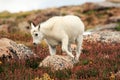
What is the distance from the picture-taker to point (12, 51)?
15734mm

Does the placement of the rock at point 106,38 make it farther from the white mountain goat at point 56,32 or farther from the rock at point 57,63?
the rock at point 57,63

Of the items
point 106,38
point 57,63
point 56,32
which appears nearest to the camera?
point 57,63

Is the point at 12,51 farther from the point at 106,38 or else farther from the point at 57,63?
the point at 106,38

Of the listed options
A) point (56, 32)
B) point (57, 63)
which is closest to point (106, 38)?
point (56, 32)

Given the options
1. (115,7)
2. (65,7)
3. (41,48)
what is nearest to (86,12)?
(115,7)

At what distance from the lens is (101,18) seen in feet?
221

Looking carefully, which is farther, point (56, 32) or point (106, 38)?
point (106, 38)

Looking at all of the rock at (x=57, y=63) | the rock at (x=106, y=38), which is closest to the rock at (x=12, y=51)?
the rock at (x=57, y=63)

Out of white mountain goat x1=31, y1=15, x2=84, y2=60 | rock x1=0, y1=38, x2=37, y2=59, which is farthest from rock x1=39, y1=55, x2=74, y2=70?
rock x1=0, y1=38, x2=37, y2=59

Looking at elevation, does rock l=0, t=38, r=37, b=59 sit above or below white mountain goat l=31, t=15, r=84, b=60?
below

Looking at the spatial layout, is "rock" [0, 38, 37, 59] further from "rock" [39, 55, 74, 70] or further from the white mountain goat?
"rock" [39, 55, 74, 70]

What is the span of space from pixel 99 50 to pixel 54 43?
4047mm

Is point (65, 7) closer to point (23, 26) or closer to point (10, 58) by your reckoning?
point (23, 26)

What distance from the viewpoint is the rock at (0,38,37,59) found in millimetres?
15203
